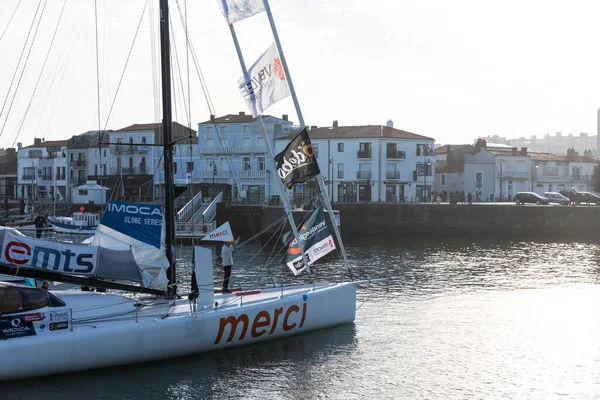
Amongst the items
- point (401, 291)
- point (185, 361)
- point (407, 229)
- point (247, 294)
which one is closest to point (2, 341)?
point (185, 361)

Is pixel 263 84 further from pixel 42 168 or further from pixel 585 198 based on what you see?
pixel 42 168

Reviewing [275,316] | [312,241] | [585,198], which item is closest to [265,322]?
[275,316]

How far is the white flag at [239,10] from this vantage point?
79.7 ft

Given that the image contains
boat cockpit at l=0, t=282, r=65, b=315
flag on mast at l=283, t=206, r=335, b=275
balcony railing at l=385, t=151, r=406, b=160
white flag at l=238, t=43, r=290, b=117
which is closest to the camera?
boat cockpit at l=0, t=282, r=65, b=315

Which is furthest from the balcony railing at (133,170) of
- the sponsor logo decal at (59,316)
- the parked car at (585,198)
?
the sponsor logo decal at (59,316)

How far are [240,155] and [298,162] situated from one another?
2660 inches

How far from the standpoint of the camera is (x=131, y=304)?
841 inches

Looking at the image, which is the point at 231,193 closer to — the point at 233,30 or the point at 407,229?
the point at 407,229

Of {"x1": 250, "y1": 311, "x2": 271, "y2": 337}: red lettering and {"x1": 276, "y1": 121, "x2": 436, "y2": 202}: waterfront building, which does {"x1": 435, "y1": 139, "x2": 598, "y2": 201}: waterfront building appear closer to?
{"x1": 276, "y1": 121, "x2": 436, "y2": 202}: waterfront building

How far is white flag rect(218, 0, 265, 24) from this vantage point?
24297 mm

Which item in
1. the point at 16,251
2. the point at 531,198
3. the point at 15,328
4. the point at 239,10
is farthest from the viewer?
the point at 531,198

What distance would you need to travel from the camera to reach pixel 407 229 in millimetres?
74500

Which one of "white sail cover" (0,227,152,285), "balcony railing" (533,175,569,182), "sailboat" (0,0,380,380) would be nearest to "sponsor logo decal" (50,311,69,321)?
"sailboat" (0,0,380,380)

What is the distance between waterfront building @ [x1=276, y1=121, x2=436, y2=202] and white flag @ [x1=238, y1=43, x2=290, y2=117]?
63.7m
